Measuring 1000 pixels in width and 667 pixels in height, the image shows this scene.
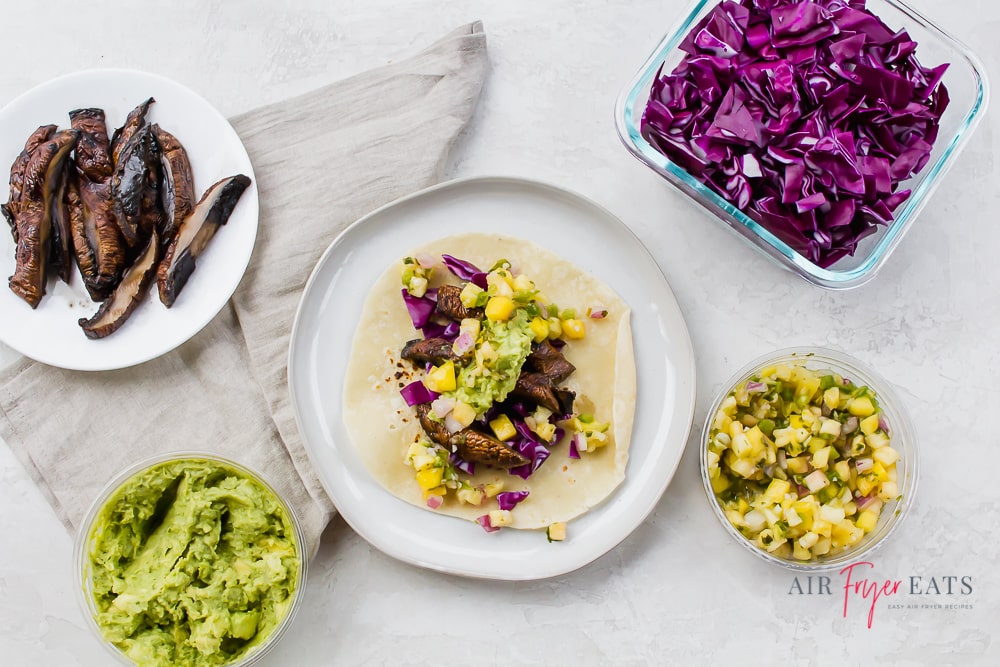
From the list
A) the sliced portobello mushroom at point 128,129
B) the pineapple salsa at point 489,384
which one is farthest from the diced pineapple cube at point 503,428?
the sliced portobello mushroom at point 128,129

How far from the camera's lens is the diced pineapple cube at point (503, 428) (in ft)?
9.35

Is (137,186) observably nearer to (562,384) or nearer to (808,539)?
(562,384)

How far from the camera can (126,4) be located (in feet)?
10.5

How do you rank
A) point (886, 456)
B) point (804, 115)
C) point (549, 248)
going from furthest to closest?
point (549, 248) < point (886, 456) < point (804, 115)

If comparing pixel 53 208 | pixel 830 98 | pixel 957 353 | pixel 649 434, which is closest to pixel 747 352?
pixel 649 434

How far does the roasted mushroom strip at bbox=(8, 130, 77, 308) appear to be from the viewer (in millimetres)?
2846

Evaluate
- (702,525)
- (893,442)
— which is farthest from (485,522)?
(893,442)

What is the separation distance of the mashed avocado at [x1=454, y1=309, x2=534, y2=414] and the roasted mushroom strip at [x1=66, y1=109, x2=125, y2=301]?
4.59ft

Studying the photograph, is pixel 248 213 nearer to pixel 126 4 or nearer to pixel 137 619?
pixel 126 4

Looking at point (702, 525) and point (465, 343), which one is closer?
point (465, 343)

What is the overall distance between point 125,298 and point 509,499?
1.63 meters

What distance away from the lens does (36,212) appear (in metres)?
2.87

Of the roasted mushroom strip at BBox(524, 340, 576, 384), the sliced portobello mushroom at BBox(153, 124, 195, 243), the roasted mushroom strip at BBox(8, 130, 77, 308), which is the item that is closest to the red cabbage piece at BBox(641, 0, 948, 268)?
the roasted mushroom strip at BBox(524, 340, 576, 384)

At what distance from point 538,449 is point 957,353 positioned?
1.73 metres
